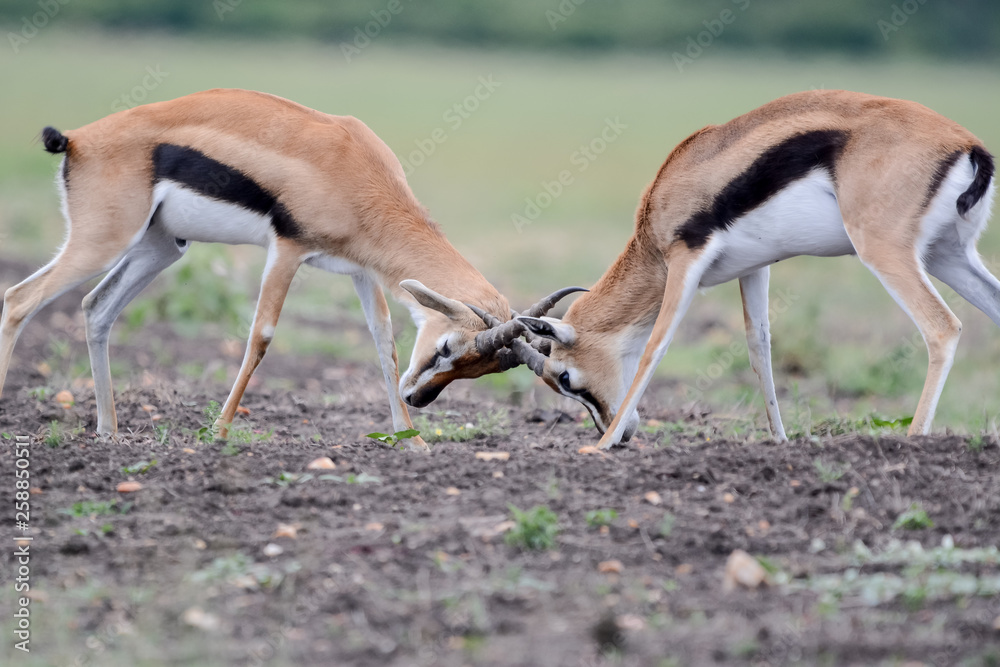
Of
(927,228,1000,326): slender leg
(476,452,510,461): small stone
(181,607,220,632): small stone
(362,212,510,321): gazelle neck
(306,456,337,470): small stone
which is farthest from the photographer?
(362,212,510,321): gazelle neck

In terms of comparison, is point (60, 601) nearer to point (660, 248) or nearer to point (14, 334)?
point (14, 334)

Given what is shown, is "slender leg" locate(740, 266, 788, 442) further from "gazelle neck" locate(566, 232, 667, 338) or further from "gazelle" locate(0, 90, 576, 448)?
"gazelle" locate(0, 90, 576, 448)

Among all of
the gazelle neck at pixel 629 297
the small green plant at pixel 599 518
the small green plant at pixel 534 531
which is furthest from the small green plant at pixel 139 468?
the gazelle neck at pixel 629 297

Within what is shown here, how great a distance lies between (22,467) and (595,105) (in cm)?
3647

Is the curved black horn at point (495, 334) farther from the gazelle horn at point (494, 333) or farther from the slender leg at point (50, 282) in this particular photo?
the slender leg at point (50, 282)

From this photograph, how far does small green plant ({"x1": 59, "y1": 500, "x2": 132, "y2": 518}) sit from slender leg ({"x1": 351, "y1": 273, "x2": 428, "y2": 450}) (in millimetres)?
2595

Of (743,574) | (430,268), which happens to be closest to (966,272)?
(743,574)

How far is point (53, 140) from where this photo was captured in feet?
23.2

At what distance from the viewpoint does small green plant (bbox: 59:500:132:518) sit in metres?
5.40

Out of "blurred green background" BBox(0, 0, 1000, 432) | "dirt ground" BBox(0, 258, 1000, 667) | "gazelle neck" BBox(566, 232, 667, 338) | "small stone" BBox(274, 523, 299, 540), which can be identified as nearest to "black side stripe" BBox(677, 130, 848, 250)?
"gazelle neck" BBox(566, 232, 667, 338)

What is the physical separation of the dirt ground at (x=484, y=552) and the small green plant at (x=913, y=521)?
0.05m

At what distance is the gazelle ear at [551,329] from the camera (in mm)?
6898

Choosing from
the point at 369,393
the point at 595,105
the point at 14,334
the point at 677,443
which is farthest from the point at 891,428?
the point at 595,105

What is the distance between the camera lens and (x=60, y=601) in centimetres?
443
